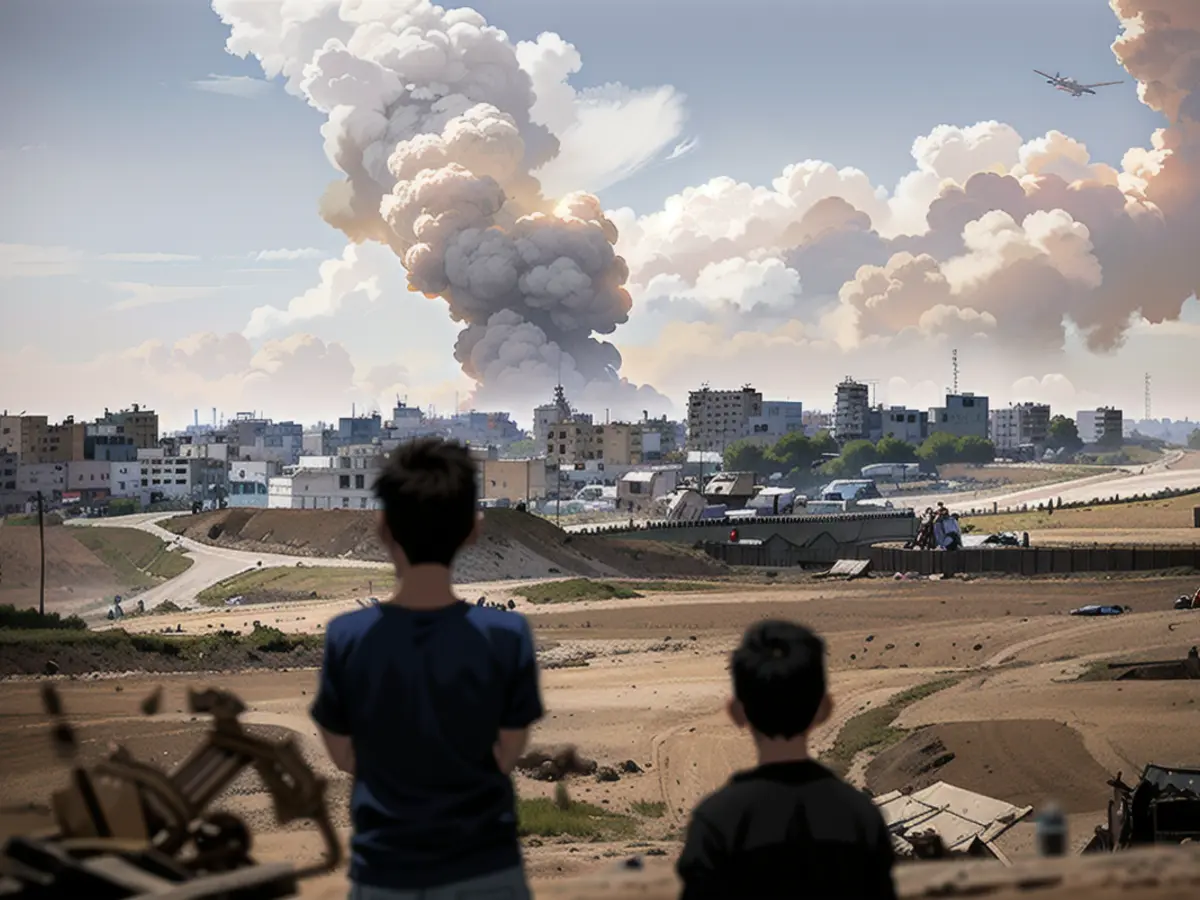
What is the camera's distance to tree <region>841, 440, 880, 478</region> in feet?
600

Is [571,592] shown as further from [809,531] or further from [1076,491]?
[1076,491]

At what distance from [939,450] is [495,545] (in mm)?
125604

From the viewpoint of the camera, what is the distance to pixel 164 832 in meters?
4.84

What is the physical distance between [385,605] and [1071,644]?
41.0 m

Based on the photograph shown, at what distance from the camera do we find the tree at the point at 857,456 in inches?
7200

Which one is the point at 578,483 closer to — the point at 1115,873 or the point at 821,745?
the point at 821,745

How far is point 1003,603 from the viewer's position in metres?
60.8

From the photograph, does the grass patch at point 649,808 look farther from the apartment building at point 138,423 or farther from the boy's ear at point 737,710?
the apartment building at point 138,423

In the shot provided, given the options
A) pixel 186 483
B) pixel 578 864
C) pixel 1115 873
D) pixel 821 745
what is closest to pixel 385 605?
pixel 1115 873

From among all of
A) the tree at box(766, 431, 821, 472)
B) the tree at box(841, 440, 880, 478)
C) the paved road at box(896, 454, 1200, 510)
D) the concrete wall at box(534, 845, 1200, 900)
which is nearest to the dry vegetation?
the paved road at box(896, 454, 1200, 510)

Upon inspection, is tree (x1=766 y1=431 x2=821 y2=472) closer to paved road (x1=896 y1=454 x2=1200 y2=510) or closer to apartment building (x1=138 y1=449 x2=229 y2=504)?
paved road (x1=896 y1=454 x2=1200 y2=510)

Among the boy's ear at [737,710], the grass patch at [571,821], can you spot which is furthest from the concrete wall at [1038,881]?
the grass patch at [571,821]

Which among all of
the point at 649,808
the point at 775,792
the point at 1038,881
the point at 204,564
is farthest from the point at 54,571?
the point at 775,792

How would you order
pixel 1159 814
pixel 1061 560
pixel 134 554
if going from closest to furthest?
pixel 1159 814
pixel 1061 560
pixel 134 554
